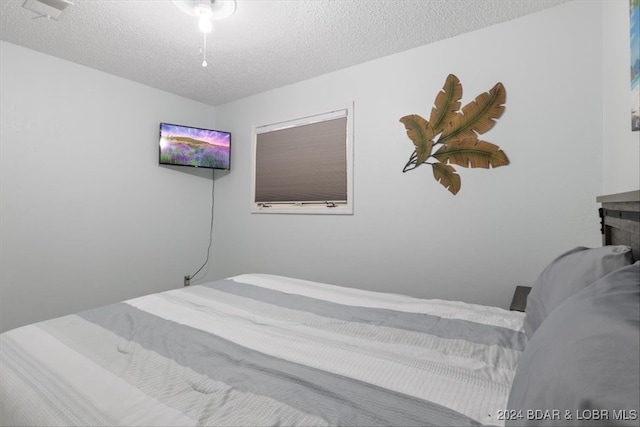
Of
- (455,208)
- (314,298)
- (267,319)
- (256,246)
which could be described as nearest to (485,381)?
(267,319)

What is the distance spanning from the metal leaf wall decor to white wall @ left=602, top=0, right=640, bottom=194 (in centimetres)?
54

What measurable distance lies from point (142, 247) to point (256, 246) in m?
1.19

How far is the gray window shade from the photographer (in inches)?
115

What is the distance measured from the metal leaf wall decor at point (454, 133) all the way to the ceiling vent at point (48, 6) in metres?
2.49

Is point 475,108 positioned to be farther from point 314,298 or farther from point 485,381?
point 485,381

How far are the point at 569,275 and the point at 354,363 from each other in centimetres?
73

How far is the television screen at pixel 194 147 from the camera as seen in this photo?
3.29m

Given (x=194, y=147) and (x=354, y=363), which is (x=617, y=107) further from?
(x=194, y=147)

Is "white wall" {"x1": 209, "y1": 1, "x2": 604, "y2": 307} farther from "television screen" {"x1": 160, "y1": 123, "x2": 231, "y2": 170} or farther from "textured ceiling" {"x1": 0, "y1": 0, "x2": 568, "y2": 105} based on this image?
"television screen" {"x1": 160, "y1": 123, "x2": 231, "y2": 170}

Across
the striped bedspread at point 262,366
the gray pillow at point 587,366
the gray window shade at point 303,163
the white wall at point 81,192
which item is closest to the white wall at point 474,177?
the gray window shade at point 303,163

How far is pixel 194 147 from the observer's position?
348 cm

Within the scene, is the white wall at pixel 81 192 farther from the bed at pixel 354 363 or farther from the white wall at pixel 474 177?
the bed at pixel 354 363

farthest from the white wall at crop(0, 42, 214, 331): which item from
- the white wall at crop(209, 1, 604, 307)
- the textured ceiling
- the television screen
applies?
the white wall at crop(209, 1, 604, 307)

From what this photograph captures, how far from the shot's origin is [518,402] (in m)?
0.52
